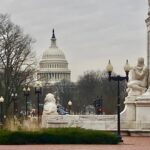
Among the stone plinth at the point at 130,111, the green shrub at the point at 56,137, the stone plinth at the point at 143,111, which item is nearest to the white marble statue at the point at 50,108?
the stone plinth at the point at 130,111

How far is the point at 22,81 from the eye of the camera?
9756cm

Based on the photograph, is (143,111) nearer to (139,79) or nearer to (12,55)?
(139,79)

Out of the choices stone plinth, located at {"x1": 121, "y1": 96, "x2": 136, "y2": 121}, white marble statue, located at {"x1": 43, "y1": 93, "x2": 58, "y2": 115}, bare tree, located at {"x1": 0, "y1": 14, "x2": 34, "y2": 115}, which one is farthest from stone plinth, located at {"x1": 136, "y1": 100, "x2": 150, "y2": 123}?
bare tree, located at {"x1": 0, "y1": 14, "x2": 34, "y2": 115}

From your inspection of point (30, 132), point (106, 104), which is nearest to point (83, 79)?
point (106, 104)

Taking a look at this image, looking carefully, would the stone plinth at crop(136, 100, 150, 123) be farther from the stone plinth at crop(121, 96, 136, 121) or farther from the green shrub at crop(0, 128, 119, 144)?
the green shrub at crop(0, 128, 119, 144)

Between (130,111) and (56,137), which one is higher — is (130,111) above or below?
above

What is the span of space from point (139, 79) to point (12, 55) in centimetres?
4070

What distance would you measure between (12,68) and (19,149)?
6050 centimetres

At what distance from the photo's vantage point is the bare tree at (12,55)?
9356 cm

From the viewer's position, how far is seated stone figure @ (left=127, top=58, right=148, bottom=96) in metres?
54.9

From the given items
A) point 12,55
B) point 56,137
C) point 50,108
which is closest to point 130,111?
point 50,108

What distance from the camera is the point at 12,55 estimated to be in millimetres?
94438

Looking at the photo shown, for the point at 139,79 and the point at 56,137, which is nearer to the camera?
the point at 56,137

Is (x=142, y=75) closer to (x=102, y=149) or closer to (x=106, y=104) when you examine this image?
(x=102, y=149)
